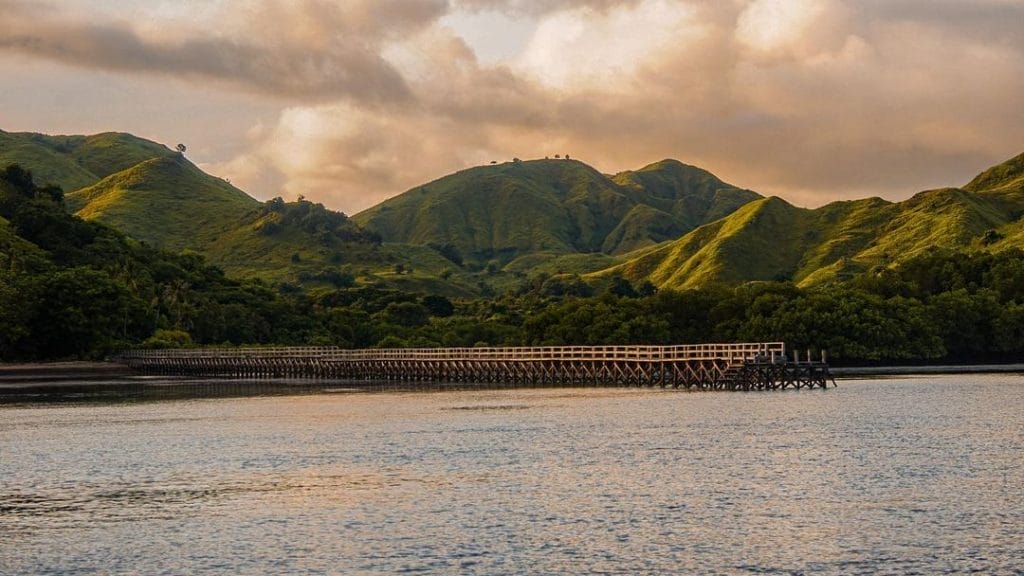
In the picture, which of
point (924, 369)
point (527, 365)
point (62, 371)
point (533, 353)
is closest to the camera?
point (533, 353)

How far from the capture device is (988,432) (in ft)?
216

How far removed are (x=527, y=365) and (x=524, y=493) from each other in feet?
291

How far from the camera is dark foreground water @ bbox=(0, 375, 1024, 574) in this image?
3300 centimetres

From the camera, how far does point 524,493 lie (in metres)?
44.6

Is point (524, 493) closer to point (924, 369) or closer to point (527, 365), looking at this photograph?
point (527, 365)

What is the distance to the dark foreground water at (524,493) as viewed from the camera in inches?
1299

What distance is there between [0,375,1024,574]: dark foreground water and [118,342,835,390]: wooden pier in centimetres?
2791

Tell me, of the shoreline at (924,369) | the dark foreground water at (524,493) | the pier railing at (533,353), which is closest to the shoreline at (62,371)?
the pier railing at (533,353)

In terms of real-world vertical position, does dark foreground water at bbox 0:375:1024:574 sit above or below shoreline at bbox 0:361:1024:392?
below

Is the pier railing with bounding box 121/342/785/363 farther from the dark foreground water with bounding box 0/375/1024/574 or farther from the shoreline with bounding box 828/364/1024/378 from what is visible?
the dark foreground water with bounding box 0/375/1024/574

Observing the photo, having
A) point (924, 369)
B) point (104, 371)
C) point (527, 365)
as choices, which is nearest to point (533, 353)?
point (527, 365)

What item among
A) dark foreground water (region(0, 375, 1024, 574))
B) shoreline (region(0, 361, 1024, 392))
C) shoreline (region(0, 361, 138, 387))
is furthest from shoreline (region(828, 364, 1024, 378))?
shoreline (region(0, 361, 138, 387))

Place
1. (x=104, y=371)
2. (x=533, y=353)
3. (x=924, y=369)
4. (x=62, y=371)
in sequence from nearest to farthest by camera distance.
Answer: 1. (x=533, y=353)
2. (x=62, y=371)
3. (x=104, y=371)
4. (x=924, y=369)

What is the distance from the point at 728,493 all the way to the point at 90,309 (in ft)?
501
